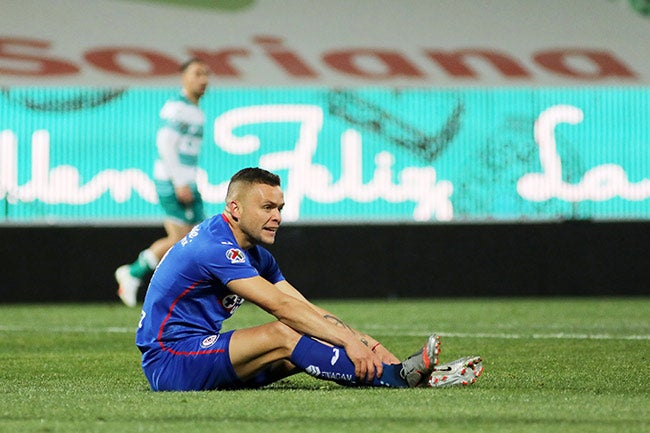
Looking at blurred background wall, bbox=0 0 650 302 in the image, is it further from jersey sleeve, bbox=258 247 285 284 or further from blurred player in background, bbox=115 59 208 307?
jersey sleeve, bbox=258 247 285 284

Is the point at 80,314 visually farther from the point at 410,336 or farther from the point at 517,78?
the point at 517,78

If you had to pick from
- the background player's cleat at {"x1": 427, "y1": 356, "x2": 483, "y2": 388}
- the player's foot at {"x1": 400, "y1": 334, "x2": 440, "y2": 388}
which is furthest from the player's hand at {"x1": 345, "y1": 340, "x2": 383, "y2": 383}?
the background player's cleat at {"x1": 427, "y1": 356, "x2": 483, "y2": 388}

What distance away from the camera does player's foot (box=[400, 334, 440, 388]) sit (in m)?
5.78

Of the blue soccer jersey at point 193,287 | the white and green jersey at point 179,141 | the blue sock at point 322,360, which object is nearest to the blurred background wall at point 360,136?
the white and green jersey at point 179,141

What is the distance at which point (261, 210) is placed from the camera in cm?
609

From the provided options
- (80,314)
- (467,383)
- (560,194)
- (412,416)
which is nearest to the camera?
(412,416)

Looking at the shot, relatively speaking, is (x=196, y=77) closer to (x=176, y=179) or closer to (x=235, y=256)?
(x=176, y=179)

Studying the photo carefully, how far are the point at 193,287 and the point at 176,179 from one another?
19.4ft

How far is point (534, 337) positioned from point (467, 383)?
137 inches

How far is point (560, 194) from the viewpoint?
1659 centimetres

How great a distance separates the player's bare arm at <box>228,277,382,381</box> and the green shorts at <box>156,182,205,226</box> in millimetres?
6013

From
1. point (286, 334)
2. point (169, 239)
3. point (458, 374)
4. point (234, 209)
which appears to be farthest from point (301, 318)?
point (169, 239)

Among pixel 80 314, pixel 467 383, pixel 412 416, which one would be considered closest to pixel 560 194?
pixel 80 314

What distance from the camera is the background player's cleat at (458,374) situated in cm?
623
